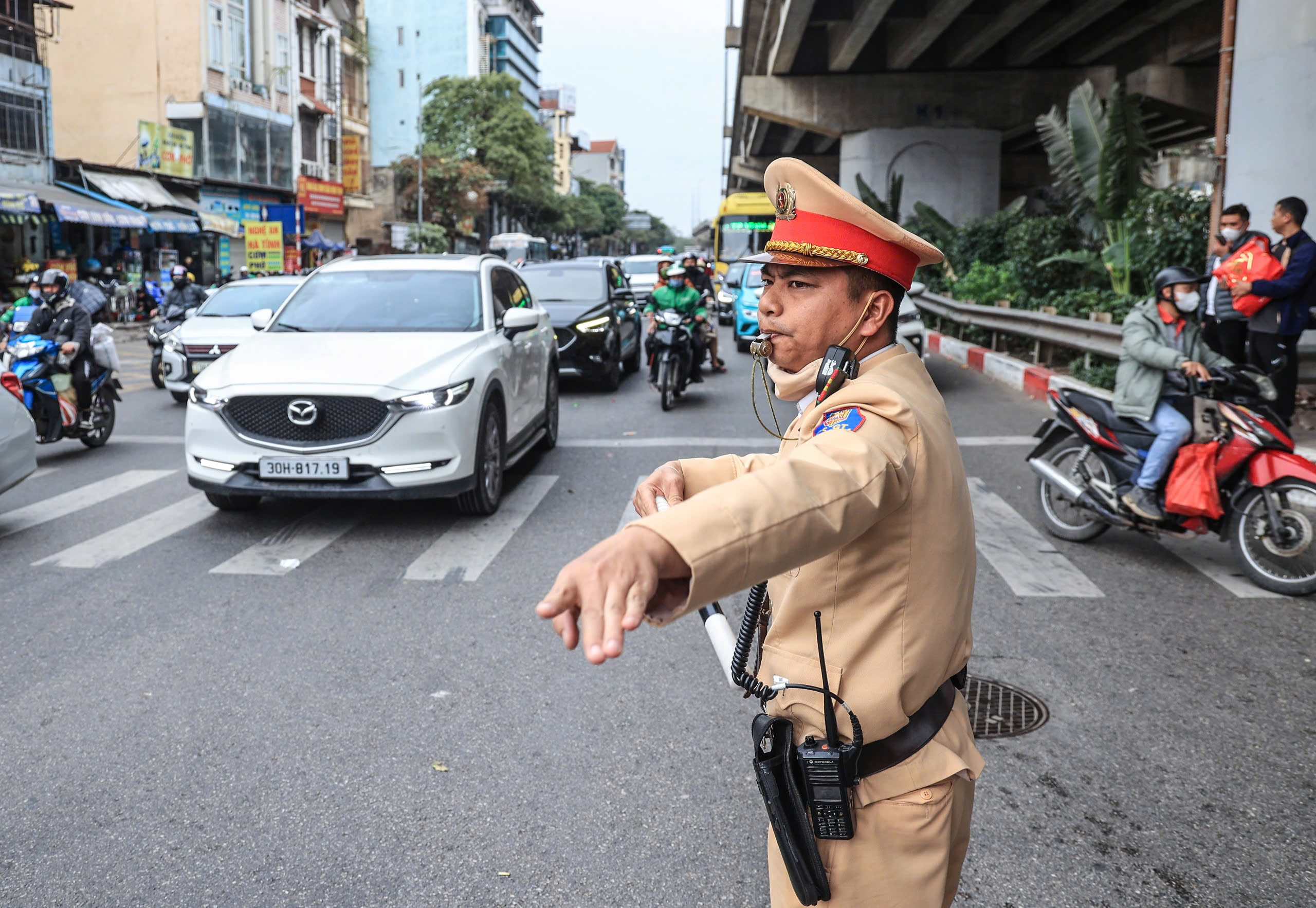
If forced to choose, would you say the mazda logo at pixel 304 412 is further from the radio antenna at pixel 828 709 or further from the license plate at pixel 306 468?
the radio antenna at pixel 828 709

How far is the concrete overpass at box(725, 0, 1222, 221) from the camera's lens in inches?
843

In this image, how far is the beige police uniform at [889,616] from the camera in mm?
1465

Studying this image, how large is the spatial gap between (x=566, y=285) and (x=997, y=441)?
284 inches

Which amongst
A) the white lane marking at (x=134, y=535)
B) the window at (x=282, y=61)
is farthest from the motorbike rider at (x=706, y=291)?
the window at (x=282, y=61)

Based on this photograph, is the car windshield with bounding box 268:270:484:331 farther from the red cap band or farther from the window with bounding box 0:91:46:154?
the window with bounding box 0:91:46:154

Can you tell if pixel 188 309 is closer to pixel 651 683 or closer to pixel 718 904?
pixel 651 683

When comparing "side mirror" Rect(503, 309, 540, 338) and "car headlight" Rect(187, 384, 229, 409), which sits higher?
"side mirror" Rect(503, 309, 540, 338)

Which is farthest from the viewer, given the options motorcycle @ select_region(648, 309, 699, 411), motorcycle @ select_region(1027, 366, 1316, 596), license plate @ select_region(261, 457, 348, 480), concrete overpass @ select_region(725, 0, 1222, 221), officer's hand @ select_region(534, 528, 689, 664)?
concrete overpass @ select_region(725, 0, 1222, 221)

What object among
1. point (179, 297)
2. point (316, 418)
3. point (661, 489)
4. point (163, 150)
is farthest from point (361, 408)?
point (163, 150)

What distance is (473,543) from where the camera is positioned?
22.2 feet

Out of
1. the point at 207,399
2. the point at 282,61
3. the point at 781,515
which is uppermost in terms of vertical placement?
the point at 282,61

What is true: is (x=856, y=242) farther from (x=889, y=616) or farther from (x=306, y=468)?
(x=306, y=468)

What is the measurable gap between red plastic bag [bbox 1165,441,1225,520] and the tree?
8941mm

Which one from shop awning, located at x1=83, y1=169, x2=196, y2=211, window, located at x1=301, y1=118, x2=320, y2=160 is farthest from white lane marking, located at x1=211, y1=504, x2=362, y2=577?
window, located at x1=301, y1=118, x2=320, y2=160
